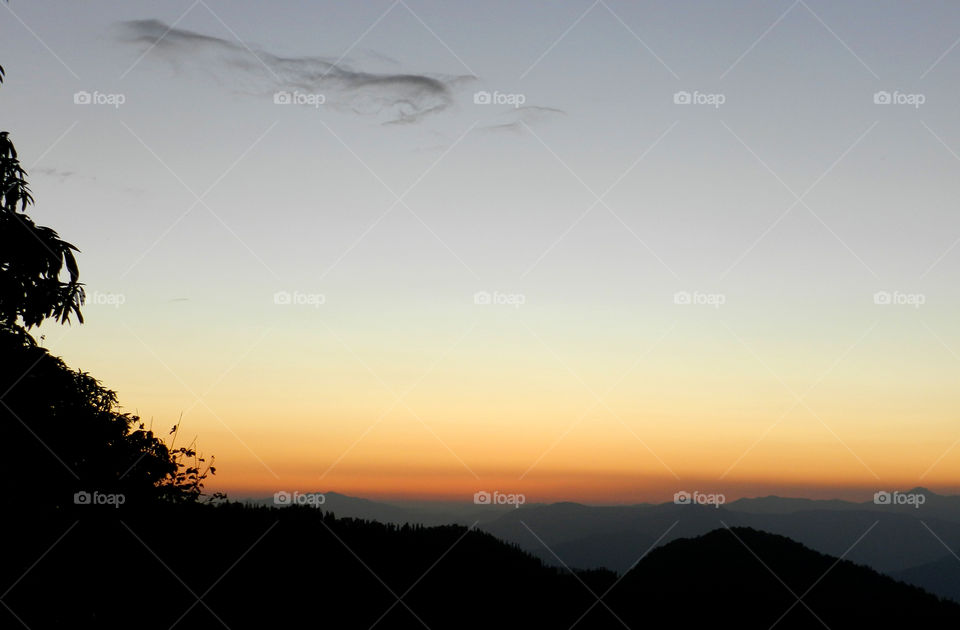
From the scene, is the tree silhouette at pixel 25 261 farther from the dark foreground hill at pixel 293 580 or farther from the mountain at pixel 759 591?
the mountain at pixel 759 591

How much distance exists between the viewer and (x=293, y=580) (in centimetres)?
1669

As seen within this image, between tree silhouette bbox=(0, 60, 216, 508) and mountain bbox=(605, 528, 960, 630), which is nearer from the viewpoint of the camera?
tree silhouette bbox=(0, 60, 216, 508)

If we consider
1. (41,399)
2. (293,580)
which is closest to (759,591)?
(293,580)

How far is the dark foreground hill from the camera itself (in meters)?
14.5

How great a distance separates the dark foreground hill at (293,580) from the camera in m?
14.5

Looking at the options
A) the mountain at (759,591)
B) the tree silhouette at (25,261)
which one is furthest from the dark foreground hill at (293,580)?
the tree silhouette at (25,261)

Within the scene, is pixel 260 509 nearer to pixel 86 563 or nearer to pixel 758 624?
pixel 86 563

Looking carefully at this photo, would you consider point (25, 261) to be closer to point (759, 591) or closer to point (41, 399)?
point (41, 399)

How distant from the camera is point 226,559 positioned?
54.9ft

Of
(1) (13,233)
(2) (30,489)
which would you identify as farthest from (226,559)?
(1) (13,233)

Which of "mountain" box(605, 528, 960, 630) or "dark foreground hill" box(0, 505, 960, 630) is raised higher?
"mountain" box(605, 528, 960, 630)

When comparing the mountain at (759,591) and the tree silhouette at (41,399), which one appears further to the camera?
the mountain at (759,591)

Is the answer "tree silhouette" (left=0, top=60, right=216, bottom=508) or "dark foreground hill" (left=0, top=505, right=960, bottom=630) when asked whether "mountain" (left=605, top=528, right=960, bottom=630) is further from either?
"tree silhouette" (left=0, top=60, right=216, bottom=508)

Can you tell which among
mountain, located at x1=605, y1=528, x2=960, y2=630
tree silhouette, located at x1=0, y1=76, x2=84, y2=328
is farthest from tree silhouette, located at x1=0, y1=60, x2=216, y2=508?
mountain, located at x1=605, y1=528, x2=960, y2=630
